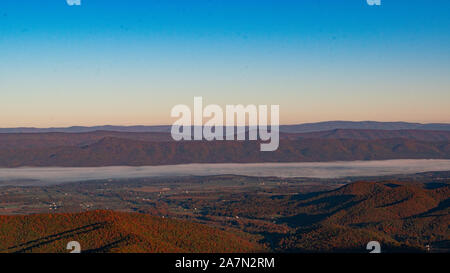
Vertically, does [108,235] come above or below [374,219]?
above

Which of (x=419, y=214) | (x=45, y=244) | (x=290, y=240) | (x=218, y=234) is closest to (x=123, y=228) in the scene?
(x=45, y=244)

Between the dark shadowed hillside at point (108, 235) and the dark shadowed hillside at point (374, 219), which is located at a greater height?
the dark shadowed hillside at point (108, 235)

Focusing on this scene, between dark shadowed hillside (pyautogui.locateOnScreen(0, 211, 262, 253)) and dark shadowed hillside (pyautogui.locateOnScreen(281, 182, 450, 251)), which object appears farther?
dark shadowed hillside (pyautogui.locateOnScreen(281, 182, 450, 251))

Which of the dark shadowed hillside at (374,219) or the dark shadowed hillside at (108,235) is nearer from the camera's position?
the dark shadowed hillside at (108,235)

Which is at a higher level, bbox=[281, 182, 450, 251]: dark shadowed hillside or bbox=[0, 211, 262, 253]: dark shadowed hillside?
bbox=[0, 211, 262, 253]: dark shadowed hillside

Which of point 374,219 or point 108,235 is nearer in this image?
point 108,235
